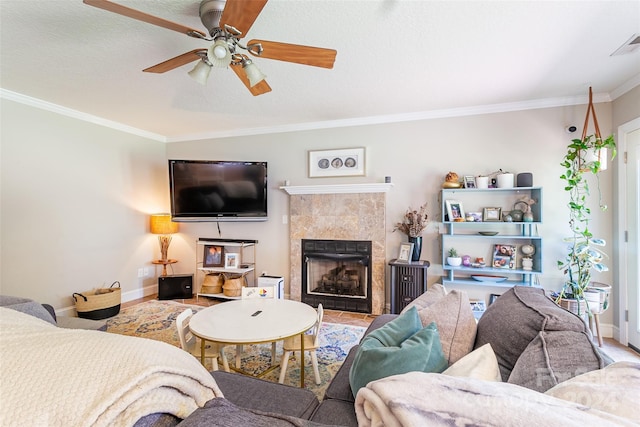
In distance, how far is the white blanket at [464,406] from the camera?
51 cm

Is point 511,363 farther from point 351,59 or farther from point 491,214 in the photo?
point 491,214

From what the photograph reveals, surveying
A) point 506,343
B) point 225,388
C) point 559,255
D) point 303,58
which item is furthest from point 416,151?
point 225,388

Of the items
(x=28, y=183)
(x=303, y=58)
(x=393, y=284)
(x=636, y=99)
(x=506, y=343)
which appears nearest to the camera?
(x=506, y=343)

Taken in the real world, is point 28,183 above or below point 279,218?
above

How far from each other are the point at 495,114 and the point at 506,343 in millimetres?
2965

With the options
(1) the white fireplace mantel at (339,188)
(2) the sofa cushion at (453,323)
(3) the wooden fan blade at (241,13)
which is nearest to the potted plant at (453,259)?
(1) the white fireplace mantel at (339,188)

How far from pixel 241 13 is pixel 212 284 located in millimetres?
3527

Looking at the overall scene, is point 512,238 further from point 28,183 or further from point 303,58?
point 28,183

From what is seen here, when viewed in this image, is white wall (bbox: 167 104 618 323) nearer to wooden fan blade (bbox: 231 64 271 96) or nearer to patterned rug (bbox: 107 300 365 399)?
patterned rug (bbox: 107 300 365 399)

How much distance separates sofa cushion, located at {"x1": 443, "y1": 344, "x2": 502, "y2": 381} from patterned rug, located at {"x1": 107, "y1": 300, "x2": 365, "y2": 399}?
132cm

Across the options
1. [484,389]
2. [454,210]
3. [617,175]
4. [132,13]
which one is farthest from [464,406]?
[617,175]

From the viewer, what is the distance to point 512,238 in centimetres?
318

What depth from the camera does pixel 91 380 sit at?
56cm

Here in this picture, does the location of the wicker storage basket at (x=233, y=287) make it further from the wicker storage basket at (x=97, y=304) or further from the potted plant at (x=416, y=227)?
the potted plant at (x=416, y=227)
